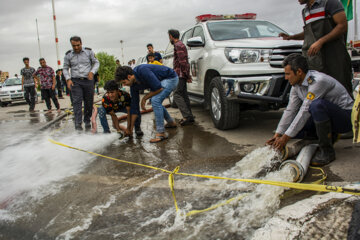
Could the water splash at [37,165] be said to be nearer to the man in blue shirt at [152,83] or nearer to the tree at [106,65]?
the man in blue shirt at [152,83]

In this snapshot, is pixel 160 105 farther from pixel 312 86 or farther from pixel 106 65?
pixel 106 65

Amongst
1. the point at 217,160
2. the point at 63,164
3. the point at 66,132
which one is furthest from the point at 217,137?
the point at 66,132

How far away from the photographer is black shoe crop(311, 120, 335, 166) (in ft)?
9.63

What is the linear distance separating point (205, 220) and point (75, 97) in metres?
4.59

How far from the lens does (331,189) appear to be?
1.75 m

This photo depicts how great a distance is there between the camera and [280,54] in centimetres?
405

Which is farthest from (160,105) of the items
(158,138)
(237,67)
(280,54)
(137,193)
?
(137,193)

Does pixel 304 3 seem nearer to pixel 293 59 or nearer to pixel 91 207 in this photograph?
pixel 293 59

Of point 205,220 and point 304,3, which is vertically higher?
point 304,3

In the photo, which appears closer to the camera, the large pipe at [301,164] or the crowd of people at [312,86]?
the large pipe at [301,164]

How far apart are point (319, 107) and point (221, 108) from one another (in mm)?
1860

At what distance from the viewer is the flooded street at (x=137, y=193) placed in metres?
2.12

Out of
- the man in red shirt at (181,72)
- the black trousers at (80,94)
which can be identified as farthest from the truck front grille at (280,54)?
the black trousers at (80,94)

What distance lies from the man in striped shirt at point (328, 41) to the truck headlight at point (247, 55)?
676 millimetres
